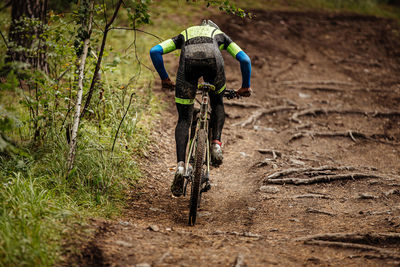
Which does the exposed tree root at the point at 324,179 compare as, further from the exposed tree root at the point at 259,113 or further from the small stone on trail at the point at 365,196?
the exposed tree root at the point at 259,113

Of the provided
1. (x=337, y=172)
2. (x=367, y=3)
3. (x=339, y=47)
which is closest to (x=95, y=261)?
(x=337, y=172)

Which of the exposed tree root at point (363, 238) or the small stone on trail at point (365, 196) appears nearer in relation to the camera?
the exposed tree root at point (363, 238)

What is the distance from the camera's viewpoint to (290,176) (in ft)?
17.8

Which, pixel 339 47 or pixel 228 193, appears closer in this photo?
Answer: pixel 228 193

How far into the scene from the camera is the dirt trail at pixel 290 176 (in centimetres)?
314

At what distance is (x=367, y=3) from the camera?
60.8ft

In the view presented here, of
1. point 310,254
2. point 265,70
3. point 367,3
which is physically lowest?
point 310,254

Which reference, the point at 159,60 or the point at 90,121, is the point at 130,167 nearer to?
the point at 90,121

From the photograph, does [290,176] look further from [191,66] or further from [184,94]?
[191,66]

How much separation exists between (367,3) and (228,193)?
18094 millimetres

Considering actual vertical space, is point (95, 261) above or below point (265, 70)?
below

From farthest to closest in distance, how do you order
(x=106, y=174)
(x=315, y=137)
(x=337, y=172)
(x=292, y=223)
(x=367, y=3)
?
1. (x=367, y=3)
2. (x=315, y=137)
3. (x=337, y=172)
4. (x=106, y=174)
5. (x=292, y=223)

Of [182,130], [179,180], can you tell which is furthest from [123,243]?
[182,130]

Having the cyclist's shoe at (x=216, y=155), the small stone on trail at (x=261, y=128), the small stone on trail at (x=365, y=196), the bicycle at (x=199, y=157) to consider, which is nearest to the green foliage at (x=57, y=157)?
the bicycle at (x=199, y=157)
